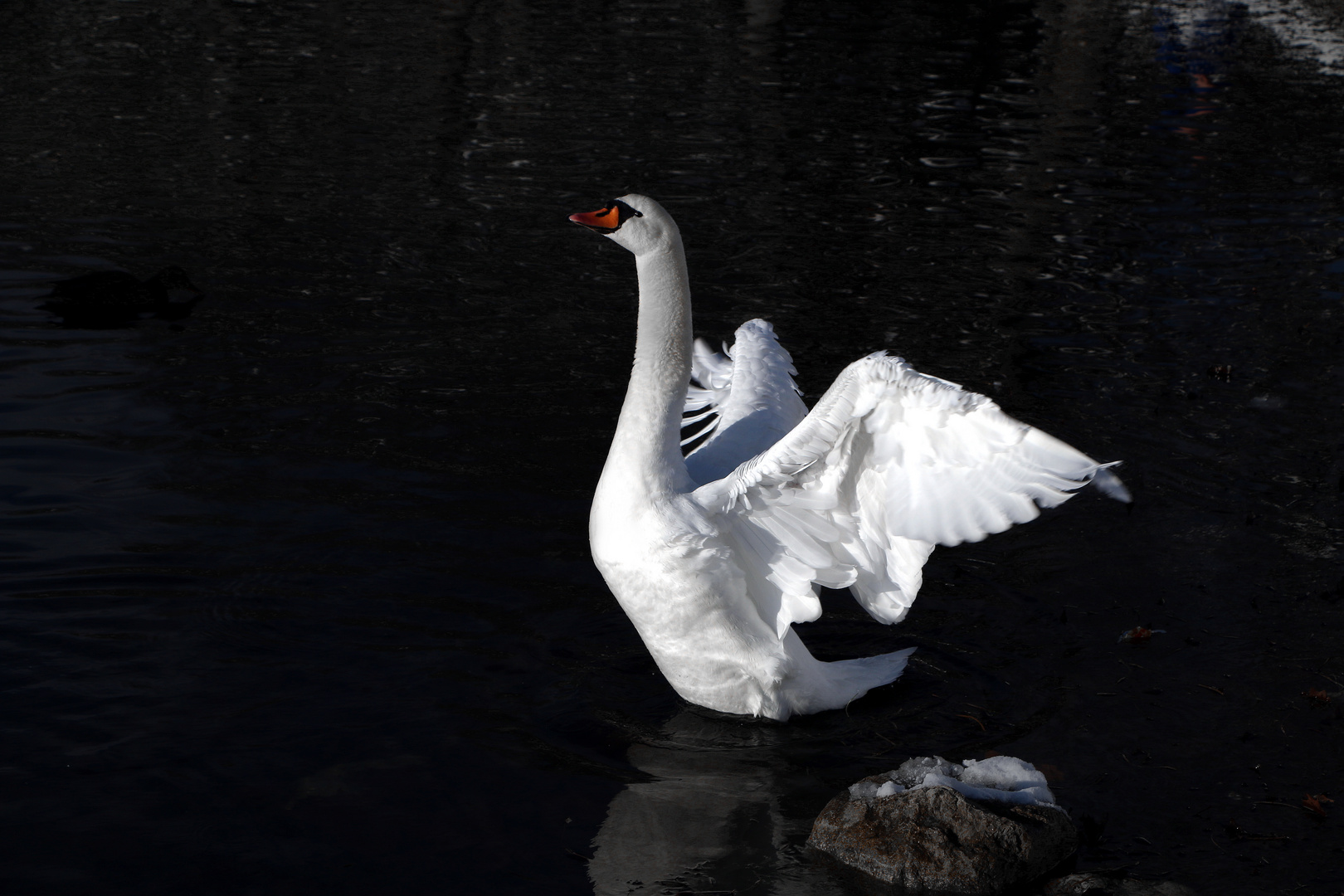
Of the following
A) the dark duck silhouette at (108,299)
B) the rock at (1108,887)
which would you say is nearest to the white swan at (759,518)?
the rock at (1108,887)

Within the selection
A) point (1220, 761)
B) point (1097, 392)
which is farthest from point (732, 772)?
point (1097, 392)

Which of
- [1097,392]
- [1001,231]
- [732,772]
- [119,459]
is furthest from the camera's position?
[1001,231]

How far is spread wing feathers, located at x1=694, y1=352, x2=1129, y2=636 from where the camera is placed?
198 inches

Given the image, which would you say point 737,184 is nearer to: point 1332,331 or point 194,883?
point 1332,331

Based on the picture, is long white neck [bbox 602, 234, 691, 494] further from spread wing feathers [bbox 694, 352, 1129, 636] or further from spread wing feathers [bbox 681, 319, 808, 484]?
spread wing feathers [bbox 681, 319, 808, 484]

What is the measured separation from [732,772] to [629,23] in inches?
972

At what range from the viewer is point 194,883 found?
5.21 meters

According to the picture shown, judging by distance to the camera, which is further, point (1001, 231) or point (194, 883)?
point (1001, 231)

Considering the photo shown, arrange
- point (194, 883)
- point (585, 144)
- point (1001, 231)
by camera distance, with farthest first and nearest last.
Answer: point (585, 144) → point (1001, 231) → point (194, 883)

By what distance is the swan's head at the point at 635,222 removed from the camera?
6230mm

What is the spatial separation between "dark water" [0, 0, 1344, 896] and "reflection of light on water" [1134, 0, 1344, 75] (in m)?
8.81

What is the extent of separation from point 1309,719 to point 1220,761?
2.20ft

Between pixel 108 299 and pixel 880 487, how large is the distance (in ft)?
26.3

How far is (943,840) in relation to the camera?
5.35m
